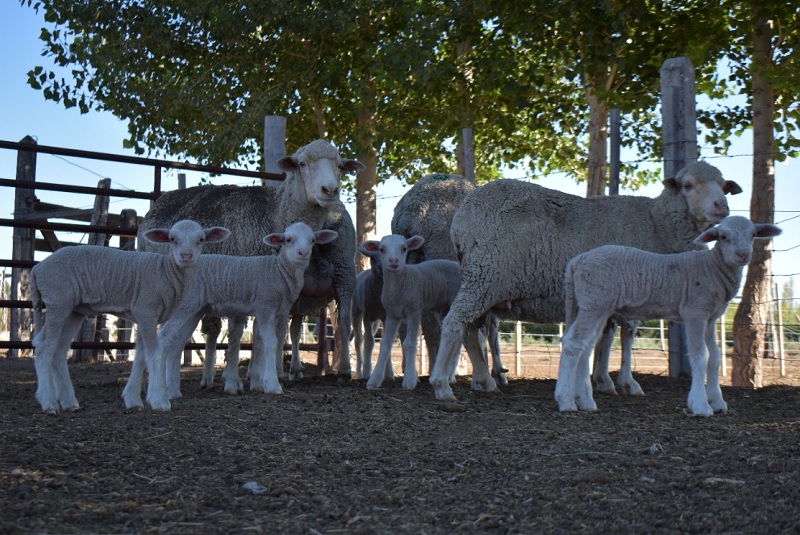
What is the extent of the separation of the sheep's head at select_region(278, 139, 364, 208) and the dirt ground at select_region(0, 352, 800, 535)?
241 centimetres

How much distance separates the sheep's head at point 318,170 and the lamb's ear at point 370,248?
548mm

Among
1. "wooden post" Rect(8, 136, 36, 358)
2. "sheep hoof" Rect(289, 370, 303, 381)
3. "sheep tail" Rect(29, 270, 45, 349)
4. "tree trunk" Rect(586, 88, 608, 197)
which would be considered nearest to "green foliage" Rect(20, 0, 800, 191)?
"tree trunk" Rect(586, 88, 608, 197)

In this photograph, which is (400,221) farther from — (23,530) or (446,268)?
(23,530)

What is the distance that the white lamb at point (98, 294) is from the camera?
23.7 feet

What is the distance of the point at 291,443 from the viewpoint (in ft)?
19.2

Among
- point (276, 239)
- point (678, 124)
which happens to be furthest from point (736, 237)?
point (276, 239)

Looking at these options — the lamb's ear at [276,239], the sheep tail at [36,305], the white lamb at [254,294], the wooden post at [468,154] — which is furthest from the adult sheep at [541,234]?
the wooden post at [468,154]

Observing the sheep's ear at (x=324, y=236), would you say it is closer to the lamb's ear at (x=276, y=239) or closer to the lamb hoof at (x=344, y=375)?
the lamb's ear at (x=276, y=239)

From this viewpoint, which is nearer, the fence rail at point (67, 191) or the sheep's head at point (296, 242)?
the sheep's head at point (296, 242)

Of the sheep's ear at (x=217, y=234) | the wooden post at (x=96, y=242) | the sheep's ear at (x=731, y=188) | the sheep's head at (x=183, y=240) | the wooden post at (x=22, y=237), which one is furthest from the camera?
the wooden post at (x=96, y=242)

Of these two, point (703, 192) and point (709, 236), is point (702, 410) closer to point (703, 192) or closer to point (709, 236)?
point (709, 236)

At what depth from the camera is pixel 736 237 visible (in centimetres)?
725

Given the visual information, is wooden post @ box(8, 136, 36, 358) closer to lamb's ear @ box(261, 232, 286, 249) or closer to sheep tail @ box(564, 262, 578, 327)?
lamb's ear @ box(261, 232, 286, 249)

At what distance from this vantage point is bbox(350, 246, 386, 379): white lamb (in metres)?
10.0
